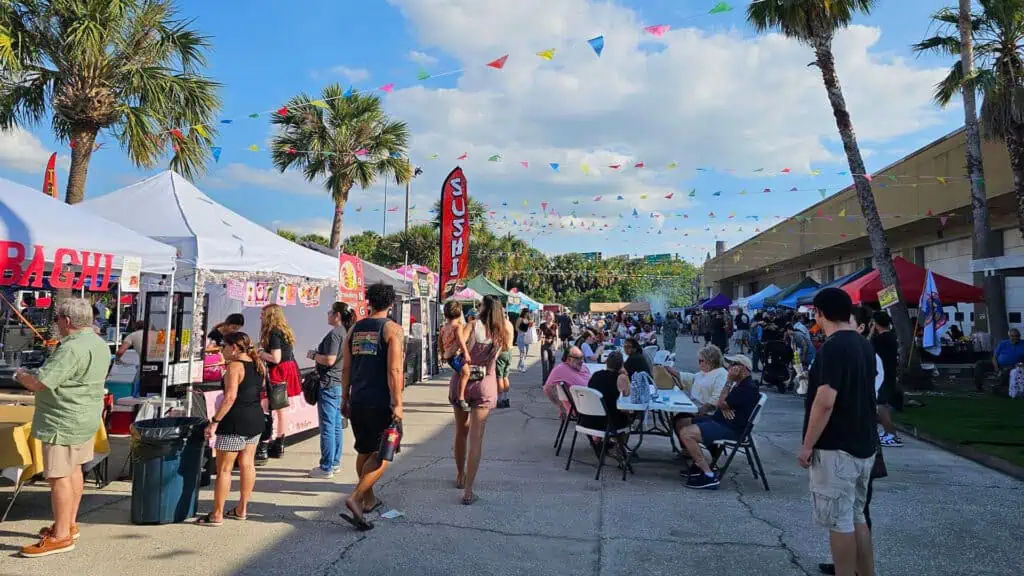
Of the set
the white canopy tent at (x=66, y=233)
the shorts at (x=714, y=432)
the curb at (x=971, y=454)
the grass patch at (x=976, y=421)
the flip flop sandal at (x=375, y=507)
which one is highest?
the white canopy tent at (x=66, y=233)

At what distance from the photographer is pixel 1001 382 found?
12148mm

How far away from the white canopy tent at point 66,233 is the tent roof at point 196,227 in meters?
0.42

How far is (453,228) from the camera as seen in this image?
1522 centimetres

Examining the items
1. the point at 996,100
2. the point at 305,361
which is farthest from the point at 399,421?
the point at 996,100

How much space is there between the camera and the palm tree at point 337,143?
61.6ft

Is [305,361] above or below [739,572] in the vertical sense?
above

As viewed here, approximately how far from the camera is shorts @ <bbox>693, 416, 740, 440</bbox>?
229 inches

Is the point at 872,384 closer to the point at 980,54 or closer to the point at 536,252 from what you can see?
the point at 980,54

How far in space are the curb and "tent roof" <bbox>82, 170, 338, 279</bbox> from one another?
8.21 m

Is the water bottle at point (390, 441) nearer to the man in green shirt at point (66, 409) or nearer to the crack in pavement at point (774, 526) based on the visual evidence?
the man in green shirt at point (66, 409)

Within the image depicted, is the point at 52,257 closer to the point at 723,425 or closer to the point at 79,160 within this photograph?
the point at 723,425

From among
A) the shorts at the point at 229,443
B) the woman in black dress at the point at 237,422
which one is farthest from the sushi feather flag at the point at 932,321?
the shorts at the point at 229,443

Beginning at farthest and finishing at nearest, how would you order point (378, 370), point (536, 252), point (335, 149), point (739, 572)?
point (536, 252)
point (335, 149)
point (378, 370)
point (739, 572)

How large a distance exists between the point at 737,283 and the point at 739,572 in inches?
1796
